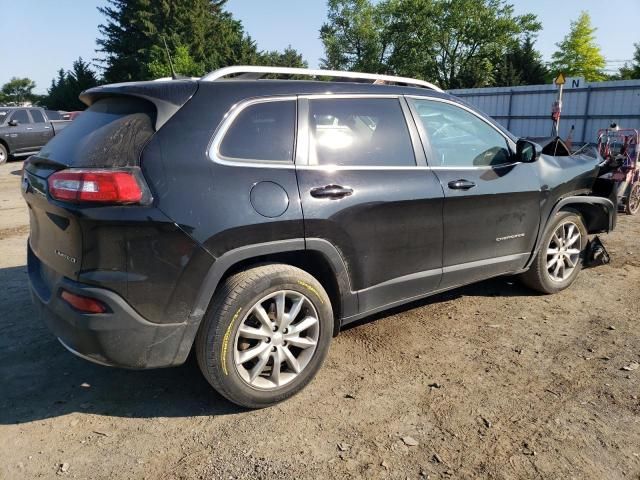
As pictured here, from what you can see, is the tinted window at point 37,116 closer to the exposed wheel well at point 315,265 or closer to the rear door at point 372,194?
the rear door at point 372,194

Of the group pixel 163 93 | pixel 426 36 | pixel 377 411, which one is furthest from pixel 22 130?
pixel 426 36

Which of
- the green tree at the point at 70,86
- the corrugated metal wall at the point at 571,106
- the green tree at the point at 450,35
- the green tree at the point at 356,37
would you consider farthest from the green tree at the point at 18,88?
the corrugated metal wall at the point at 571,106

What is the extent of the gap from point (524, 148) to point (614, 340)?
1.61 metres

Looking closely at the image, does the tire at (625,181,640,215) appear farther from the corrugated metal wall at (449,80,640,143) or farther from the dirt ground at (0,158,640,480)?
the corrugated metal wall at (449,80,640,143)

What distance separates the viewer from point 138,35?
156ft

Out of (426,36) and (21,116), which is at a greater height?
(426,36)

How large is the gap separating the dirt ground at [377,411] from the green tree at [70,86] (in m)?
48.6

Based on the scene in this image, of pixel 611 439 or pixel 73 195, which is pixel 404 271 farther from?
pixel 73 195

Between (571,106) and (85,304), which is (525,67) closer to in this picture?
(571,106)

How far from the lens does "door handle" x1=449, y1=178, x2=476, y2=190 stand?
12.3ft

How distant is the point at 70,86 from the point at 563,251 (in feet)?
168

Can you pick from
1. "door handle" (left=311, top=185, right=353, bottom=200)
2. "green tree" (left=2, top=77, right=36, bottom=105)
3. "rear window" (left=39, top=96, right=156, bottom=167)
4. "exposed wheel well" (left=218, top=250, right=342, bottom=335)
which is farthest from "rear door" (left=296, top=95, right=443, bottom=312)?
"green tree" (left=2, top=77, right=36, bottom=105)

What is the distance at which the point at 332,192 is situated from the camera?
3.11 meters

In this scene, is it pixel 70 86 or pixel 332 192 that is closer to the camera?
pixel 332 192
